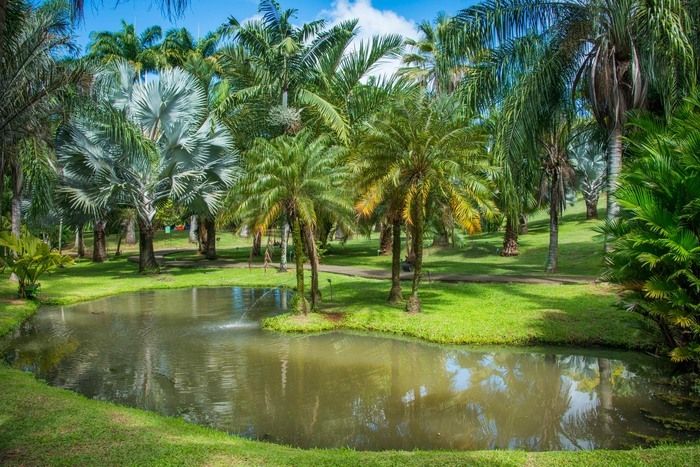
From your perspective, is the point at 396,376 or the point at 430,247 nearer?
the point at 396,376

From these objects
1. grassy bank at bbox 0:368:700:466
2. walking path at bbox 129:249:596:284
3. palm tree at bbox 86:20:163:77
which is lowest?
grassy bank at bbox 0:368:700:466

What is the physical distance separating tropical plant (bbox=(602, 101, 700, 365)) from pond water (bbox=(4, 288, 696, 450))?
1.52m

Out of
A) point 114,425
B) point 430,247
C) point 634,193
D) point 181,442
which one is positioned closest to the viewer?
point 181,442

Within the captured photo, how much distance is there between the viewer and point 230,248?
48.6 meters

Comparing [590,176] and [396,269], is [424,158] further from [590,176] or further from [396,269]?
[590,176]

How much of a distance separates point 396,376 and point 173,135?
20.5 metres

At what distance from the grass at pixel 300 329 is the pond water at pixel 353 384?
0.84m

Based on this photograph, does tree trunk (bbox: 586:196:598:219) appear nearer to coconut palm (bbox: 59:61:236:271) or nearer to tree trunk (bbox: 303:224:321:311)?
coconut palm (bbox: 59:61:236:271)

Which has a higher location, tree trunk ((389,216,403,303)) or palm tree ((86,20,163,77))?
palm tree ((86,20,163,77))

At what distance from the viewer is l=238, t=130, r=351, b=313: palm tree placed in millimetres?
15148

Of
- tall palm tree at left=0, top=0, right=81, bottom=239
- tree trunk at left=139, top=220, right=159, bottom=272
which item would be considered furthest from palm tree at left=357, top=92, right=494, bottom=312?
tree trunk at left=139, top=220, right=159, bottom=272

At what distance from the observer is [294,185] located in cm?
1538

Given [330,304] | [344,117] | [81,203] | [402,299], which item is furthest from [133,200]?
[402,299]

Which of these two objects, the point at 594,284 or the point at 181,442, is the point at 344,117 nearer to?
the point at 594,284
